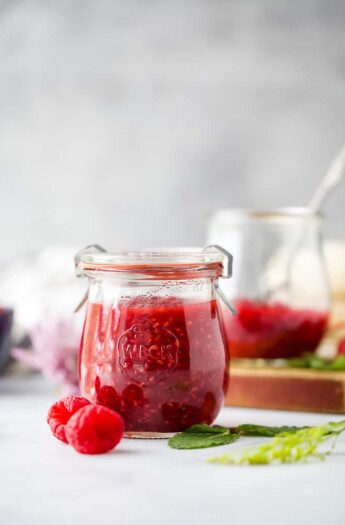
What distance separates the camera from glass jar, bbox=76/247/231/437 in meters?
1.28

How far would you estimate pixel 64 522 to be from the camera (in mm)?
962

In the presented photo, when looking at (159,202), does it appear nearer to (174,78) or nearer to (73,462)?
(174,78)

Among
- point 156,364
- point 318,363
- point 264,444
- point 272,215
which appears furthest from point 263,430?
point 272,215

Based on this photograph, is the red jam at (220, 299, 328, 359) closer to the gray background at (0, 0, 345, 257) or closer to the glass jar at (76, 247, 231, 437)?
the glass jar at (76, 247, 231, 437)

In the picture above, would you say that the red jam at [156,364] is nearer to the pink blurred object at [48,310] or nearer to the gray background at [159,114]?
the pink blurred object at [48,310]

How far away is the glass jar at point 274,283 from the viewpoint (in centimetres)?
187

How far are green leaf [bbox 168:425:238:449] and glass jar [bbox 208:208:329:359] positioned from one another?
21.8 inches

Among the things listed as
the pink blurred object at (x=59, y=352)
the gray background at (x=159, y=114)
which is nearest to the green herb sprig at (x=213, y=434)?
the pink blurred object at (x=59, y=352)

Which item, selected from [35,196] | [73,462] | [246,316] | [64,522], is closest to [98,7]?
[35,196]

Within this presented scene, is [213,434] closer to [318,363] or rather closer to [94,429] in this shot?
[94,429]

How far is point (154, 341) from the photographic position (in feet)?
4.20

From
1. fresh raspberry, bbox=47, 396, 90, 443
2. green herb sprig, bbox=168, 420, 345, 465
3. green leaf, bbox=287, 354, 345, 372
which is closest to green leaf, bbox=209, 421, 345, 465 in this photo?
green herb sprig, bbox=168, 420, 345, 465

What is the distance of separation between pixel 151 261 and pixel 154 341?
13cm

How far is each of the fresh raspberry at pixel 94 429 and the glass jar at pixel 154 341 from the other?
8 cm
